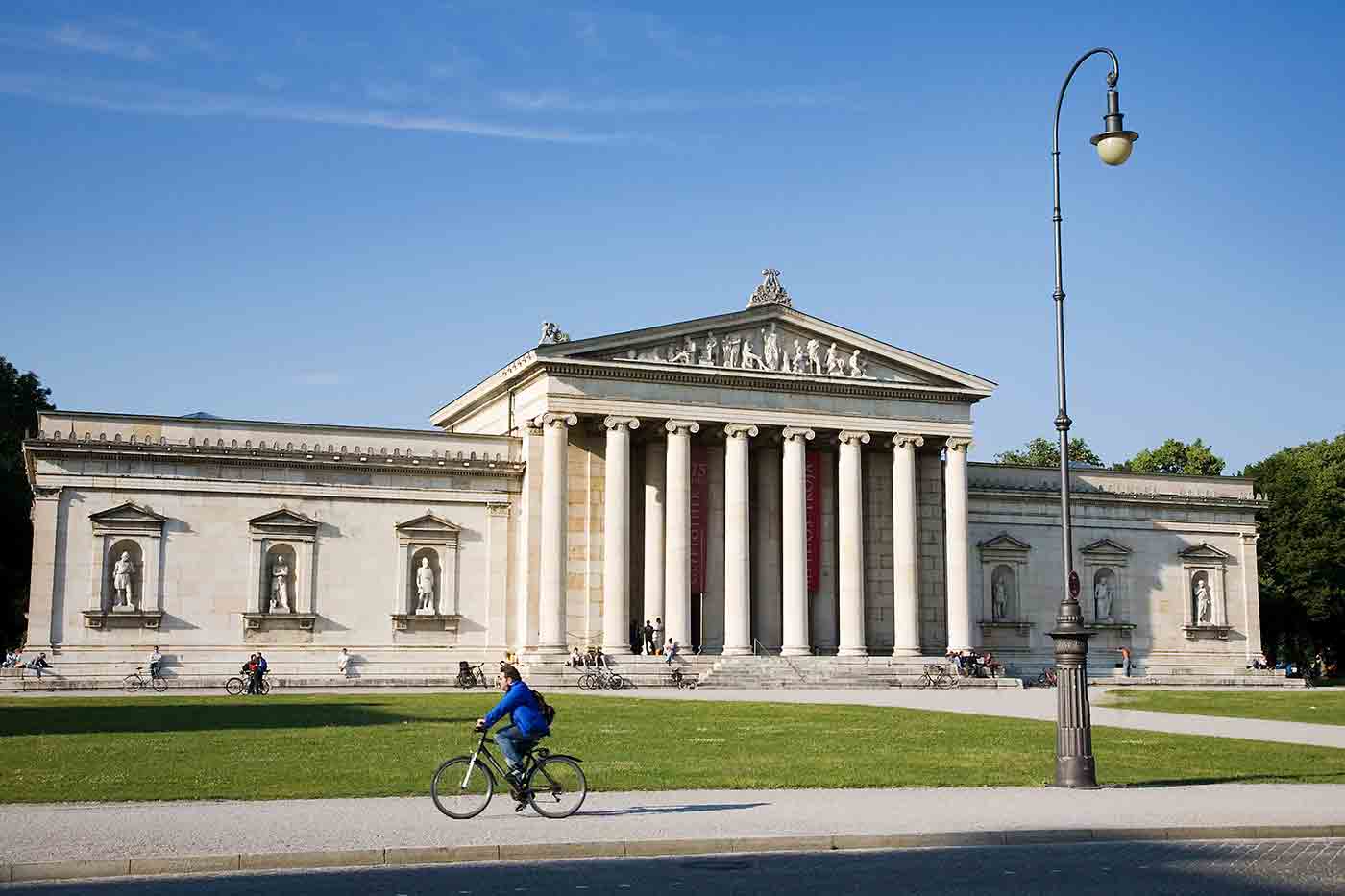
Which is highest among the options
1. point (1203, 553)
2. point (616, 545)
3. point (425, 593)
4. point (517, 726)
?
point (1203, 553)

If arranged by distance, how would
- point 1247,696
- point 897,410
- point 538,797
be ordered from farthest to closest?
point 897,410
point 1247,696
point 538,797

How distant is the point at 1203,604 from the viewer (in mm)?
82312

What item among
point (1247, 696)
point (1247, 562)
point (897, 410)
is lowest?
point (1247, 696)

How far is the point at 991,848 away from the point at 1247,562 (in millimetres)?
71571

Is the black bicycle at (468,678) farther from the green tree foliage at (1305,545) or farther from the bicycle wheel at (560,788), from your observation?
the green tree foliage at (1305,545)

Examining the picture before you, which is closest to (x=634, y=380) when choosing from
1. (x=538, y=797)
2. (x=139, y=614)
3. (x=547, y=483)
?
(x=547, y=483)

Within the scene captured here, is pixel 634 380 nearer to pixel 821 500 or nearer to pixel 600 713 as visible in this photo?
pixel 821 500

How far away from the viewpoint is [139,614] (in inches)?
2442

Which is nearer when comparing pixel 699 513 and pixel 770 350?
pixel 770 350

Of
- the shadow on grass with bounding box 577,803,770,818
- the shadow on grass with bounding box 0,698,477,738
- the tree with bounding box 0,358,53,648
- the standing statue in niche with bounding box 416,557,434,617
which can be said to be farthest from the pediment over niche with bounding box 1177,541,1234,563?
the shadow on grass with bounding box 577,803,770,818

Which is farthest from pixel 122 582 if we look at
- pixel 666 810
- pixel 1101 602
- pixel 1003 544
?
pixel 1101 602

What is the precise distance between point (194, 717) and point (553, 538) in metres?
27.1

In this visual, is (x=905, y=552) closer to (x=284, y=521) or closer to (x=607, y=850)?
(x=284, y=521)

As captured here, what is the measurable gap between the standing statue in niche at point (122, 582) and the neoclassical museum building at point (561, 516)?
0.28ft
